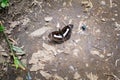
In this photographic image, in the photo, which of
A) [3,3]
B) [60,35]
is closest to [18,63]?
[60,35]

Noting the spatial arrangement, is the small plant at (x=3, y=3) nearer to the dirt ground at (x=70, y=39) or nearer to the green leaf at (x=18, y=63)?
the dirt ground at (x=70, y=39)

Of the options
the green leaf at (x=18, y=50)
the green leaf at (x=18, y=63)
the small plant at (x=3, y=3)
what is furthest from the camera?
the small plant at (x=3, y=3)

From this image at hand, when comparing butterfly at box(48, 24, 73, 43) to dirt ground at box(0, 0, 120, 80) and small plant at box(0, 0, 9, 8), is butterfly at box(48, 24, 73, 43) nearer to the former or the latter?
dirt ground at box(0, 0, 120, 80)

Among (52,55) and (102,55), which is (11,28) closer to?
(52,55)

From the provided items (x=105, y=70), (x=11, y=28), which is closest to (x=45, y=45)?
(x=11, y=28)

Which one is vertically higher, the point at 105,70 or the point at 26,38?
the point at 26,38

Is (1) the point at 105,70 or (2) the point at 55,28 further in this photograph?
(2) the point at 55,28

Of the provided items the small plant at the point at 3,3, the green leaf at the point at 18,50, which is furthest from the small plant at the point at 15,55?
the small plant at the point at 3,3
